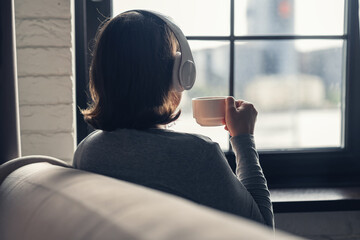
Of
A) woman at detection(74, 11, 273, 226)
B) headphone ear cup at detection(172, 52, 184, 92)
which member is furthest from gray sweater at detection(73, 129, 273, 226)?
headphone ear cup at detection(172, 52, 184, 92)

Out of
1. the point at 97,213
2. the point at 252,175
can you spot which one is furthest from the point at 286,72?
the point at 97,213

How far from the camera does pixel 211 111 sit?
1125 mm

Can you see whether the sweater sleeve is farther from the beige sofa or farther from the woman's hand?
the beige sofa

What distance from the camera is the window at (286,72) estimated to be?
5.48 ft

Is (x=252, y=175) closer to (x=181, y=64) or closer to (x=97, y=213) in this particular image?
(x=181, y=64)

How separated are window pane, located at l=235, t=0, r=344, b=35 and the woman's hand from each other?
61 cm

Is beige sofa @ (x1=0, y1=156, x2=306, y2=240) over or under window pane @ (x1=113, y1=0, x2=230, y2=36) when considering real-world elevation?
under

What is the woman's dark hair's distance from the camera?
0.91m

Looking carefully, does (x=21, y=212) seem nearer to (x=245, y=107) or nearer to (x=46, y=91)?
(x=245, y=107)

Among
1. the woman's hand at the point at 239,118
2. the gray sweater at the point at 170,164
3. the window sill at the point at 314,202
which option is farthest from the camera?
the window sill at the point at 314,202

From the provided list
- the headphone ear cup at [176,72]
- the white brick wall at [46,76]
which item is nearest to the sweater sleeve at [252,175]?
the headphone ear cup at [176,72]

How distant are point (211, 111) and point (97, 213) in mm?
666

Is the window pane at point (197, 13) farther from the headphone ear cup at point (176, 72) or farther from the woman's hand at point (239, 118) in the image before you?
the headphone ear cup at point (176, 72)

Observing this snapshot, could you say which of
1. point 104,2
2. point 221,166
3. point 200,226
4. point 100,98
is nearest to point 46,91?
point 104,2
